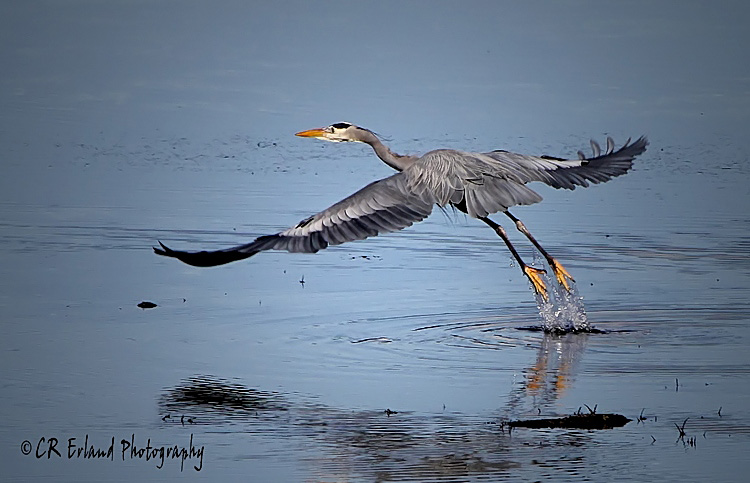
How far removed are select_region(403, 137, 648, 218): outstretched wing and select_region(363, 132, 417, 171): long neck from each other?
0.66 metres

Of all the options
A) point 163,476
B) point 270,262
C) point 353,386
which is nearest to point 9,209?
point 270,262

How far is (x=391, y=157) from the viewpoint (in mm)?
10852

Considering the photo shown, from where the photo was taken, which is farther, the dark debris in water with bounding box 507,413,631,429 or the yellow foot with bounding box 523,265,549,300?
the yellow foot with bounding box 523,265,549,300

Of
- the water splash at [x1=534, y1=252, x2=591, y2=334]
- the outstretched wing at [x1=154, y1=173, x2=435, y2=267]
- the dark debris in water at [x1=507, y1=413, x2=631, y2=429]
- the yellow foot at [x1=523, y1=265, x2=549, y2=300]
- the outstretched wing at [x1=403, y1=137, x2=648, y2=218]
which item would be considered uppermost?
the outstretched wing at [x1=403, y1=137, x2=648, y2=218]

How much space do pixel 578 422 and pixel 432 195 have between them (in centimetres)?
274

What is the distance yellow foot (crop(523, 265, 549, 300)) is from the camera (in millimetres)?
10119

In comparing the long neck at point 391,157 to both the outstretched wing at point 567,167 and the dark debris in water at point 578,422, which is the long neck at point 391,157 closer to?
the outstretched wing at point 567,167

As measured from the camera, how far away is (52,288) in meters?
10.9

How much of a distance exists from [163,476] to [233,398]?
4.32ft

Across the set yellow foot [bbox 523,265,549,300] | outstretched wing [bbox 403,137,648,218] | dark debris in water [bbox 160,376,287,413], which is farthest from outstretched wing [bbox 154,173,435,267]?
yellow foot [bbox 523,265,549,300]

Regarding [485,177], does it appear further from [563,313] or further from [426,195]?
[563,313]

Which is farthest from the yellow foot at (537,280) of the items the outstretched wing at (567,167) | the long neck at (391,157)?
the long neck at (391,157)

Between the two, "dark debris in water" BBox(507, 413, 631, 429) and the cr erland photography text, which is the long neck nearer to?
"dark debris in water" BBox(507, 413, 631, 429)

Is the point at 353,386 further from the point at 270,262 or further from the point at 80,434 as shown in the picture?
the point at 270,262
